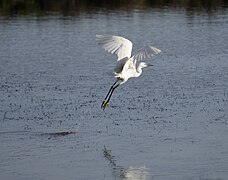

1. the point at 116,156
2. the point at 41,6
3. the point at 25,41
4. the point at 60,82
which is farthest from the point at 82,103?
the point at 41,6

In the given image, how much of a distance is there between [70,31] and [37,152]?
15.7 metres

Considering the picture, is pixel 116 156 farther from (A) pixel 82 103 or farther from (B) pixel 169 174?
(A) pixel 82 103

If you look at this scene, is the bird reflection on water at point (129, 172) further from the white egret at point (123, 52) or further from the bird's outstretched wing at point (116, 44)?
the bird's outstretched wing at point (116, 44)

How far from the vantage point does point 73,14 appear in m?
32.9

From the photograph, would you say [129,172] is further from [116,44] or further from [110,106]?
[110,106]

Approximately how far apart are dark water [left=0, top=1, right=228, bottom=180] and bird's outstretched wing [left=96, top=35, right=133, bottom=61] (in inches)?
61.0

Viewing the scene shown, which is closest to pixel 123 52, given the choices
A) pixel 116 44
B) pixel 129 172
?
pixel 116 44

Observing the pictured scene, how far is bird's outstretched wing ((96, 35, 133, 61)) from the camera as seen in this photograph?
13492 millimetres

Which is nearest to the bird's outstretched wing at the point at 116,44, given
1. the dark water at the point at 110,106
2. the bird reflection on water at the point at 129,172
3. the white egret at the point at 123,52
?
the white egret at the point at 123,52

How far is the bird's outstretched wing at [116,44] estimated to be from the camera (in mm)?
13492

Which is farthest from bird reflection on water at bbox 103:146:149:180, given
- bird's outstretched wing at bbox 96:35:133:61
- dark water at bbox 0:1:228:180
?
bird's outstretched wing at bbox 96:35:133:61

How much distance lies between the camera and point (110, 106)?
16.5m

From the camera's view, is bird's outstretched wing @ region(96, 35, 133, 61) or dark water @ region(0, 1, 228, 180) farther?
bird's outstretched wing @ region(96, 35, 133, 61)

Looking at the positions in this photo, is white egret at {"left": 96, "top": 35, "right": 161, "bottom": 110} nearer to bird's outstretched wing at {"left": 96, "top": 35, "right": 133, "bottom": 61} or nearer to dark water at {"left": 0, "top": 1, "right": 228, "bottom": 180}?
bird's outstretched wing at {"left": 96, "top": 35, "right": 133, "bottom": 61}
